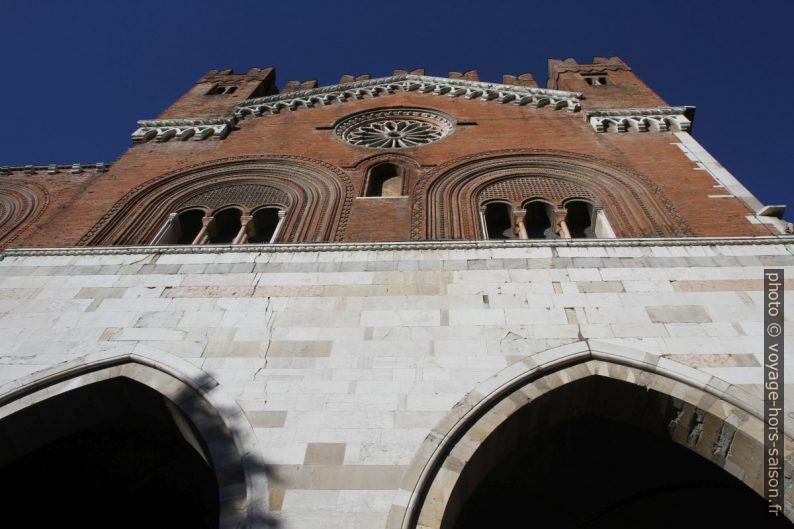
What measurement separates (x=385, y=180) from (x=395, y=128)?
245cm

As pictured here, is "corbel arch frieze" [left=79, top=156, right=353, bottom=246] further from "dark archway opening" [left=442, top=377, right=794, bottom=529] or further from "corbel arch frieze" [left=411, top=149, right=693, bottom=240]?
"dark archway opening" [left=442, top=377, right=794, bottom=529]

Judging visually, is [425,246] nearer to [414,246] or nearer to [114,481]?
[414,246]

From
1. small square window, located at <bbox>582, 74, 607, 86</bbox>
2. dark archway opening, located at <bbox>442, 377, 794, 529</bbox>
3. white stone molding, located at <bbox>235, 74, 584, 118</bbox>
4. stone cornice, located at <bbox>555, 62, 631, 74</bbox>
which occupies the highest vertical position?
stone cornice, located at <bbox>555, 62, 631, 74</bbox>

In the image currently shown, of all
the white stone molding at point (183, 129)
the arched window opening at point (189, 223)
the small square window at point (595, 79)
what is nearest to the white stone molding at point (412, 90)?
the white stone molding at point (183, 129)

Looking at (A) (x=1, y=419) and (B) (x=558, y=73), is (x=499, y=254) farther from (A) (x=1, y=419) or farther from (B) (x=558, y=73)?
(B) (x=558, y=73)

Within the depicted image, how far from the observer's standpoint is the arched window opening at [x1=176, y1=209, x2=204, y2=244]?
9.16 m

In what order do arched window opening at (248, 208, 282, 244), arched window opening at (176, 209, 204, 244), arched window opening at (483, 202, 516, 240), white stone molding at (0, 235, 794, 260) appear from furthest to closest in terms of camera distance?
arched window opening at (176, 209, 204, 244) < arched window opening at (248, 208, 282, 244) < arched window opening at (483, 202, 516, 240) < white stone molding at (0, 235, 794, 260)

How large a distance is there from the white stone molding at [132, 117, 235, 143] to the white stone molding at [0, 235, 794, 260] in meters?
4.75

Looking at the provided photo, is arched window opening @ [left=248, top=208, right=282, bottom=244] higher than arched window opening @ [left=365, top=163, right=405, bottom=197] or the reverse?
the reverse

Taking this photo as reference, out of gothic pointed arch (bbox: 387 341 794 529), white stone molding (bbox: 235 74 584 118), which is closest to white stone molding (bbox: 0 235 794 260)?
gothic pointed arch (bbox: 387 341 794 529)

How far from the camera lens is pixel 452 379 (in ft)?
16.4

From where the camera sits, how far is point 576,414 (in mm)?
5203

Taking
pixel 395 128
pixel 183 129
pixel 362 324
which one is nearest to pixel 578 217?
pixel 362 324

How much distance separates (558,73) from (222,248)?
10623 mm
